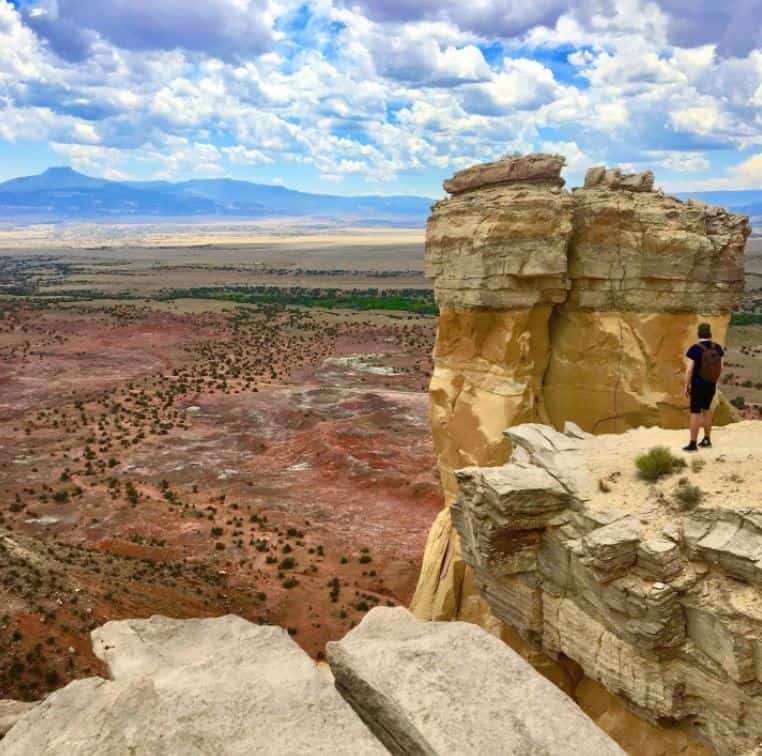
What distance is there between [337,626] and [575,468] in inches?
433

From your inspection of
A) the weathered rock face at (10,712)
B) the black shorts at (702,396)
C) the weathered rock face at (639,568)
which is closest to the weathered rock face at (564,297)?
the weathered rock face at (639,568)

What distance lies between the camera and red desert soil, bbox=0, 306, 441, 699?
17922 millimetres

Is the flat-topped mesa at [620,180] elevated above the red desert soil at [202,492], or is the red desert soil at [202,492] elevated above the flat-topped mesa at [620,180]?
the flat-topped mesa at [620,180]

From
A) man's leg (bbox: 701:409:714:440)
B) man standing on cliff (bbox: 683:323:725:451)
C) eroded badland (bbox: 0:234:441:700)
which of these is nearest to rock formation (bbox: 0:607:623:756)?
man standing on cliff (bbox: 683:323:725:451)

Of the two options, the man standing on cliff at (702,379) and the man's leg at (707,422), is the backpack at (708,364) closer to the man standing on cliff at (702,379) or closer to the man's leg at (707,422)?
the man standing on cliff at (702,379)

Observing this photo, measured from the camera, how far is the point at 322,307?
324ft

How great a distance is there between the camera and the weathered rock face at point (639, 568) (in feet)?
26.0

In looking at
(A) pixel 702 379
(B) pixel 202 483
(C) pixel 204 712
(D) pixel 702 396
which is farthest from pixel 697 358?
(B) pixel 202 483

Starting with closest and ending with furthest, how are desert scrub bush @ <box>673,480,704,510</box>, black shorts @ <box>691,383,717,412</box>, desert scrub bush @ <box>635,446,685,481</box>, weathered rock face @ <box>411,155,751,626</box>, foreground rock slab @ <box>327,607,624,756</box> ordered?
foreground rock slab @ <box>327,607,624,756</box> < desert scrub bush @ <box>673,480,704,510</box> < desert scrub bush @ <box>635,446,685,481</box> < black shorts @ <box>691,383,717,412</box> < weathered rock face @ <box>411,155,751,626</box>

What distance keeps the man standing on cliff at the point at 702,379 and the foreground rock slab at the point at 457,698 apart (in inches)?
197

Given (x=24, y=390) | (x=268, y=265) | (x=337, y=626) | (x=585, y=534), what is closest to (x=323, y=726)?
(x=585, y=534)

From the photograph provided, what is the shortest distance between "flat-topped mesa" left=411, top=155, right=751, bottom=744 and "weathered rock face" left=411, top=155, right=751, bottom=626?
24 millimetres

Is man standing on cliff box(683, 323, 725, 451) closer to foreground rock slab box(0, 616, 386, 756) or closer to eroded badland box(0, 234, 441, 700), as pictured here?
foreground rock slab box(0, 616, 386, 756)

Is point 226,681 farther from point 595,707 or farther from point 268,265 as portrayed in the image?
point 268,265
